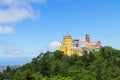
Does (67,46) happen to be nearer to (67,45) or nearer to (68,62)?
(67,45)

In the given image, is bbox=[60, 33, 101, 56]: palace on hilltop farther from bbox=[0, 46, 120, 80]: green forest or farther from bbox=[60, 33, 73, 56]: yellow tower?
bbox=[0, 46, 120, 80]: green forest

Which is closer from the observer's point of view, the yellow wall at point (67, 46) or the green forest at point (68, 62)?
the green forest at point (68, 62)

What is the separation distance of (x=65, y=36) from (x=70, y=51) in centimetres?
424

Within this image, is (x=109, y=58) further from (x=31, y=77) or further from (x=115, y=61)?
(x=31, y=77)

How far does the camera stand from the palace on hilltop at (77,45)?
111575 millimetres

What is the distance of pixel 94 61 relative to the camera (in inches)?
3890

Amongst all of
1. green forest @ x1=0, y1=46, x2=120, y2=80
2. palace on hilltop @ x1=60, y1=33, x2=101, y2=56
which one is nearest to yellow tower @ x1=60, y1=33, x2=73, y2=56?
palace on hilltop @ x1=60, y1=33, x2=101, y2=56

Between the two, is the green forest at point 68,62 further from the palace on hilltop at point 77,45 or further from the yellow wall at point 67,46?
the palace on hilltop at point 77,45

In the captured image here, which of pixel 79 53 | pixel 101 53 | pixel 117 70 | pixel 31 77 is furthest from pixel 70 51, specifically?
pixel 31 77

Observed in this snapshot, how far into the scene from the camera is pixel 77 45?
113m

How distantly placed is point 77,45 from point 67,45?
313 cm

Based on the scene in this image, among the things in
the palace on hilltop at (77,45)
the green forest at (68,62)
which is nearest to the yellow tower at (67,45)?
the palace on hilltop at (77,45)

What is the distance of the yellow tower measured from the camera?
11112 centimetres

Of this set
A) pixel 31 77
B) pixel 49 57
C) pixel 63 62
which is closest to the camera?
pixel 31 77
